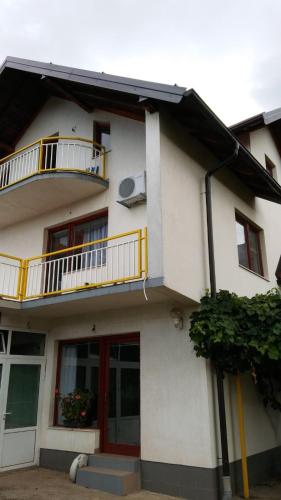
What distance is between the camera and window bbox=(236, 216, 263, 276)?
35.9 ft

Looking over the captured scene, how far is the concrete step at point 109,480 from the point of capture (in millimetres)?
7461

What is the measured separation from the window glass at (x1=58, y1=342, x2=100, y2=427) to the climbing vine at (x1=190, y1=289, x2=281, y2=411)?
3002 mm

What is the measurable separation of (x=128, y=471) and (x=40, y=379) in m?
3.30

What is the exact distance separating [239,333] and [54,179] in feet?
17.7

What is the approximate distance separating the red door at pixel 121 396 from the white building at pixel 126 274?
29 mm

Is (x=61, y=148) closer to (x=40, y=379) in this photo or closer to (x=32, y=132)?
(x=32, y=132)

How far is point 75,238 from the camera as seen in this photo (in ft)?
34.5

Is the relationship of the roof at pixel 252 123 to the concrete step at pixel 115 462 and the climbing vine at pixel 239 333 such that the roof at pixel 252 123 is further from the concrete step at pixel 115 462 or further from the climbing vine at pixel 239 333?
the concrete step at pixel 115 462

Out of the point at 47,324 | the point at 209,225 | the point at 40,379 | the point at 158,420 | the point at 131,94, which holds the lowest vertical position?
the point at 158,420

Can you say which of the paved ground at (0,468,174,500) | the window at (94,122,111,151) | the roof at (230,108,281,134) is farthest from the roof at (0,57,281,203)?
the paved ground at (0,468,174,500)

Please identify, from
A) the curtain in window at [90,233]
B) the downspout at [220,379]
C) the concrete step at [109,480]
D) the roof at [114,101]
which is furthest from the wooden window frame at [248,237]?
the concrete step at [109,480]

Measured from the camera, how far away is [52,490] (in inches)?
303

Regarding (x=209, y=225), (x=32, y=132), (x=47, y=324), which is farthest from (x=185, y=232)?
(x=32, y=132)

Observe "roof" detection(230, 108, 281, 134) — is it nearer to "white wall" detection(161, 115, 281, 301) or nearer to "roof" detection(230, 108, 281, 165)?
"roof" detection(230, 108, 281, 165)
